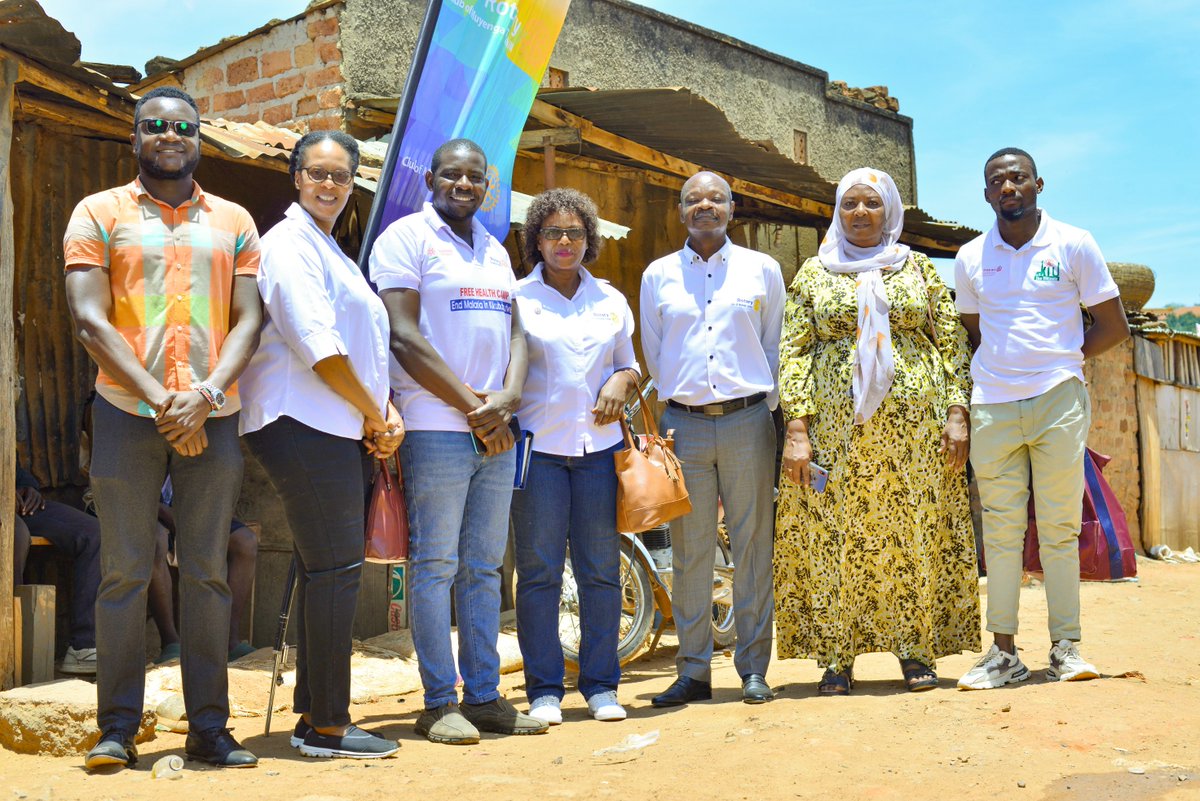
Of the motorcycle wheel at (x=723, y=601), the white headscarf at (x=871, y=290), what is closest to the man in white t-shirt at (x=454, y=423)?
the white headscarf at (x=871, y=290)

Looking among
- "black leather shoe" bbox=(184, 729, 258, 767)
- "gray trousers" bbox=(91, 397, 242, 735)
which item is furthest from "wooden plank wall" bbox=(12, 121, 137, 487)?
"black leather shoe" bbox=(184, 729, 258, 767)

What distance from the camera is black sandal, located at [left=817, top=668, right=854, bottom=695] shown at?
4.84 metres

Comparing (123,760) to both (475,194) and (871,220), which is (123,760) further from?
(871,220)

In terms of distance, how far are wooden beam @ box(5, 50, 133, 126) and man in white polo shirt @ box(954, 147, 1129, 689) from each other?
370 cm

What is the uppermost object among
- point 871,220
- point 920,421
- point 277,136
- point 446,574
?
point 277,136

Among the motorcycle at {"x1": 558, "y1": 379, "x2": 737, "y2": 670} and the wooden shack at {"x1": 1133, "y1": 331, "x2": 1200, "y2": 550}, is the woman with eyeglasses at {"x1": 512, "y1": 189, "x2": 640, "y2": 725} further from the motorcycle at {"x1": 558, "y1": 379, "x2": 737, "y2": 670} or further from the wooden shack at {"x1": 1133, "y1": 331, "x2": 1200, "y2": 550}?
the wooden shack at {"x1": 1133, "y1": 331, "x2": 1200, "y2": 550}

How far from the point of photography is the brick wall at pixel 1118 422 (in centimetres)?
1352

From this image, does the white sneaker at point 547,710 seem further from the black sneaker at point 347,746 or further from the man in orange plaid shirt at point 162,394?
the man in orange plaid shirt at point 162,394

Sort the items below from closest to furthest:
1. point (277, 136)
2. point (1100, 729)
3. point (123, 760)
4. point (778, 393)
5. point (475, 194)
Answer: point (123, 760) < point (1100, 729) < point (475, 194) < point (778, 393) < point (277, 136)

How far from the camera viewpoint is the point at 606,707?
4.53 meters

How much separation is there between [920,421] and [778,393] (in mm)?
570

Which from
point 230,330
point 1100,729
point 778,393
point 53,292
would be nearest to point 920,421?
point 778,393

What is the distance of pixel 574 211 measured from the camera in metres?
4.69

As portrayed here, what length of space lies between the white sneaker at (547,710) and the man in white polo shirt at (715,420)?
50 centimetres
